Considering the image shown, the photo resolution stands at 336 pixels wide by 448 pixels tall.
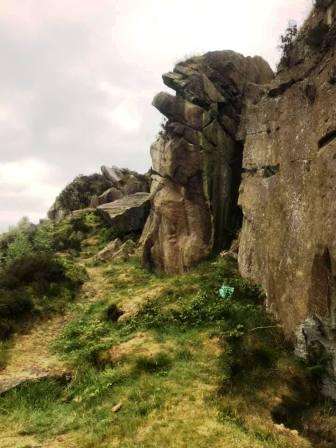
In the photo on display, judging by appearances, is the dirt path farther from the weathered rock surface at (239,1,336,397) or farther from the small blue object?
the weathered rock surface at (239,1,336,397)

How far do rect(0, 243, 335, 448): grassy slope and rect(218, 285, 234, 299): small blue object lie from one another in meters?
0.30

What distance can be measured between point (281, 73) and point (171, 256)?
458 inches

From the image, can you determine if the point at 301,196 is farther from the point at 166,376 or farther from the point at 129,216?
the point at 129,216

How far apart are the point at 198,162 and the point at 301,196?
10830 mm

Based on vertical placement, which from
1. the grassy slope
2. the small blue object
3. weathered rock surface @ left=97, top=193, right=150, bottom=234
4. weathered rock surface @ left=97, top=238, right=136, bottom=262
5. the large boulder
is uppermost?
the large boulder

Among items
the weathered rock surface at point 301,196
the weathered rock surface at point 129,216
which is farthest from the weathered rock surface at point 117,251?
the weathered rock surface at point 301,196

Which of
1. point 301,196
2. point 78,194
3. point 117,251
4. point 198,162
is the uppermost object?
point 78,194

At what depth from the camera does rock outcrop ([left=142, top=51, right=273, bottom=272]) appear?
24906 millimetres

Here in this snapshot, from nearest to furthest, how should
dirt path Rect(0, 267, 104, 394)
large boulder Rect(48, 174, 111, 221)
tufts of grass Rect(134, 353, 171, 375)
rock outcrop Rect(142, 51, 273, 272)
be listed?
1. tufts of grass Rect(134, 353, 171, 375)
2. dirt path Rect(0, 267, 104, 394)
3. rock outcrop Rect(142, 51, 273, 272)
4. large boulder Rect(48, 174, 111, 221)

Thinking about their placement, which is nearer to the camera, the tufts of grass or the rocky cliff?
the rocky cliff

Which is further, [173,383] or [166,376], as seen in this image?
[166,376]

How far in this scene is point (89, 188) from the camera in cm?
4744

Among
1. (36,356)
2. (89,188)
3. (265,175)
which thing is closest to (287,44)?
(265,175)

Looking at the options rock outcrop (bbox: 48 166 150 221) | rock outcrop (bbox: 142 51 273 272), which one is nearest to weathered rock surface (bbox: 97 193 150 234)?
rock outcrop (bbox: 142 51 273 272)
